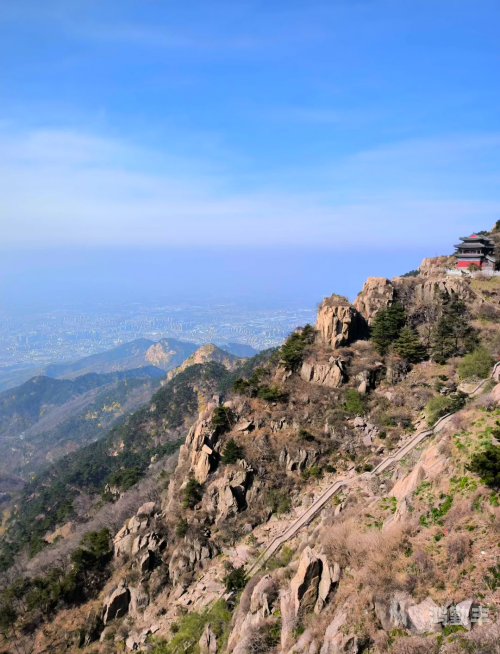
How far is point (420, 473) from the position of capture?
17.3 metres

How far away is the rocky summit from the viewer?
1200cm

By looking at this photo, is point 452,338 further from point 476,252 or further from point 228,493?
point 228,493

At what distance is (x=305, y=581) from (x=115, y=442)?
243 ft

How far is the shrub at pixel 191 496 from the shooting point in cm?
2839

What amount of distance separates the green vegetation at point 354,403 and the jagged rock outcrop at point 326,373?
133 centimetres

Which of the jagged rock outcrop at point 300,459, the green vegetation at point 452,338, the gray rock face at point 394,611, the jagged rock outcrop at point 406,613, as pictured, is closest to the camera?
the jagged rock outcrop at point 406,613

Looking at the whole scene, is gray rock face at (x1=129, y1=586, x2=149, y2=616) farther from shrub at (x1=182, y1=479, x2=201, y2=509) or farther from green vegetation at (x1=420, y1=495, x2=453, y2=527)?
green vegetation at (x1=420, y1=495, x2=453, y2=527)

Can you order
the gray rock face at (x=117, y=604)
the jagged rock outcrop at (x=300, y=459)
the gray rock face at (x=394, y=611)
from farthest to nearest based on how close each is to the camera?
the jagged rock outcrop at (x=300, y=459), the gray rock face at (x=117, y=604), the gray rock face at (x=394, y=611)

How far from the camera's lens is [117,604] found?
24.9 m

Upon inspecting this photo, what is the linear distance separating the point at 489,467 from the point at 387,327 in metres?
22.5

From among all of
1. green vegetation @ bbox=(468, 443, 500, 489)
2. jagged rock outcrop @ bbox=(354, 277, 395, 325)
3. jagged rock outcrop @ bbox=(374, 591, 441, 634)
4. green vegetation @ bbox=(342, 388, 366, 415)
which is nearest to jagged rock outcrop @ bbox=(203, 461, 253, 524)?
green vegetation @ bbox=(342, 388, 366, 415)

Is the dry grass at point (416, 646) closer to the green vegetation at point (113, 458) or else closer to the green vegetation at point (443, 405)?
the green vegetation at point (443, 405)

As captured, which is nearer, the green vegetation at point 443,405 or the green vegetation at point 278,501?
the green vegetation at point 443,405

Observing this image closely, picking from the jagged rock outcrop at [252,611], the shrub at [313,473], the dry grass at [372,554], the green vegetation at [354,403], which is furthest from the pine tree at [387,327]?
the jagged rock outcrop at [252,611]
